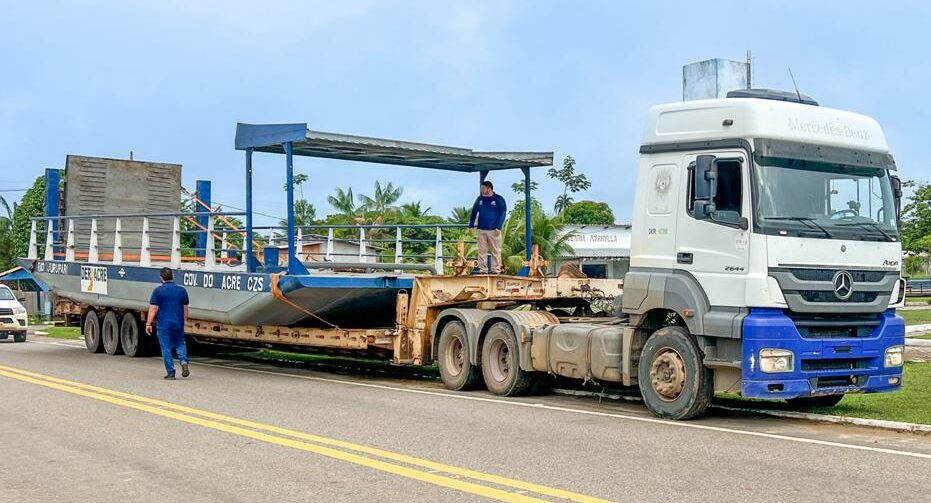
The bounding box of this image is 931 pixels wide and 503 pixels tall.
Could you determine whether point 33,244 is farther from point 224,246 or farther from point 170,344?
point 170,344

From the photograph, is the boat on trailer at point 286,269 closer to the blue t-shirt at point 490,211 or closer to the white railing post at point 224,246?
the white railing post at point 224,246

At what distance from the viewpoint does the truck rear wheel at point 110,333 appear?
21.1m

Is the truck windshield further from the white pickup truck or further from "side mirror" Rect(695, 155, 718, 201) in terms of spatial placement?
the white pickup truck

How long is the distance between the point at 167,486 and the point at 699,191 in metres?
5.83

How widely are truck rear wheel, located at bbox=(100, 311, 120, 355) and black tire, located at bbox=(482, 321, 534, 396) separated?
990 cm

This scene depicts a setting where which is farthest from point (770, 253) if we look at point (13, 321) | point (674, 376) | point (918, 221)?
point (918, 221)

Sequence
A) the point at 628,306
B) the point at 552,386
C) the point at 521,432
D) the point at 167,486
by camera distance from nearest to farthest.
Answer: the point at 167,486
the point at 521,432
the point at 628,306
the point at 552,386

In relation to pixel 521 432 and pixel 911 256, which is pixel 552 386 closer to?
pixel 521 432

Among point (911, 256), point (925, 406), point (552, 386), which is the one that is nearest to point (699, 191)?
point (925, 406)

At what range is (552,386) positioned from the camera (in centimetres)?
1473

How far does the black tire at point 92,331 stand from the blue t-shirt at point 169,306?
21.8 feet

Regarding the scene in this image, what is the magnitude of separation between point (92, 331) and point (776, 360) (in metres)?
15.7

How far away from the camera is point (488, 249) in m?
16.5

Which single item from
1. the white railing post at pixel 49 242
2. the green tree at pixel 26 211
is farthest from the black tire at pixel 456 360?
Answer: the green tree at pixel 26 211
